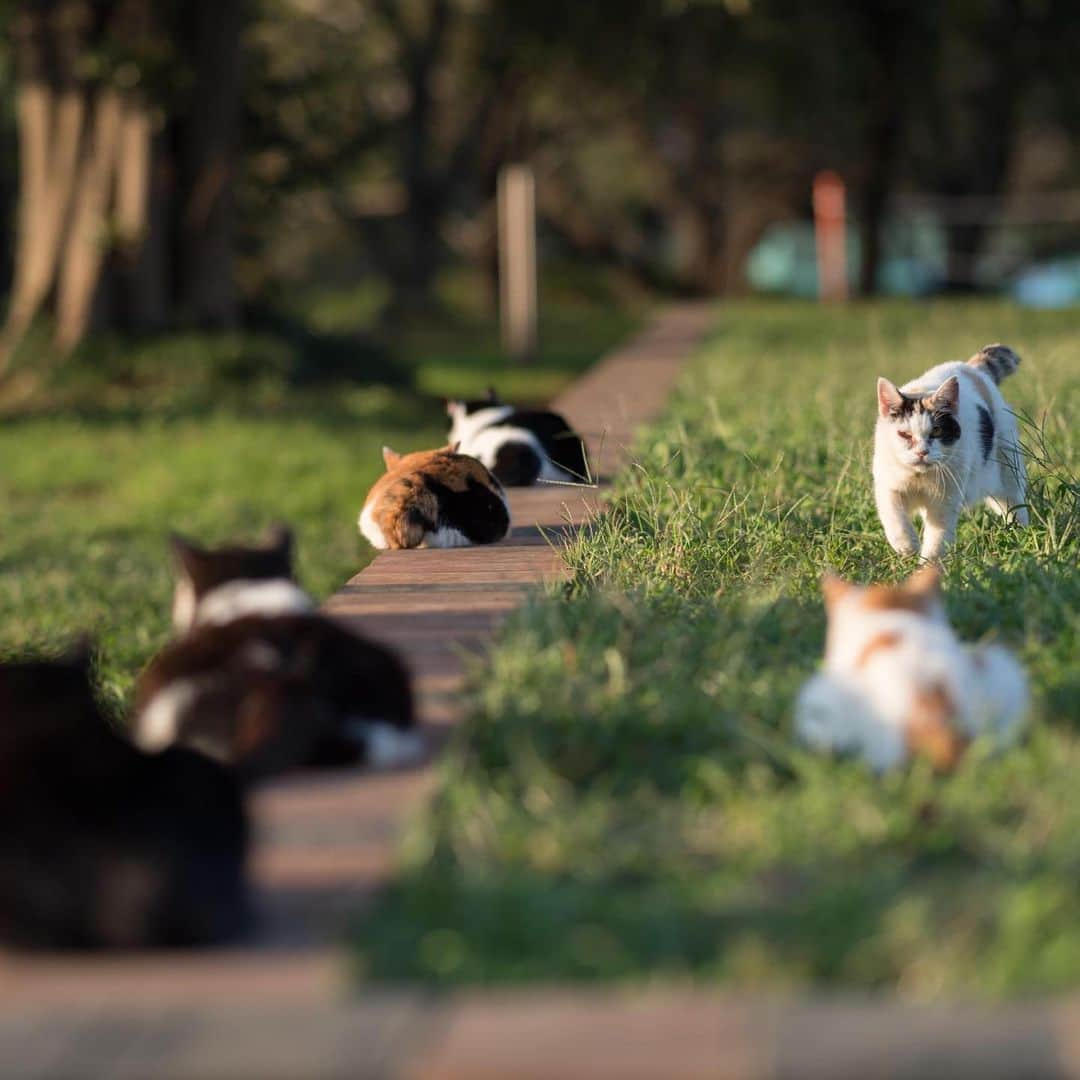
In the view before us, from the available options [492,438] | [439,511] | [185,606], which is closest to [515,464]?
[492,438]

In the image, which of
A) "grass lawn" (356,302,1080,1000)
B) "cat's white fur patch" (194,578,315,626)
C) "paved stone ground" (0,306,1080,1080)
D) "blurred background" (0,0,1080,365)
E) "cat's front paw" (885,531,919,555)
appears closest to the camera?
"paved stone ground" (0,306,1080,1080)

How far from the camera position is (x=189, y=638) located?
14.1 feet

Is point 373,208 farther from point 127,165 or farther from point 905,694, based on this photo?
point 905,694

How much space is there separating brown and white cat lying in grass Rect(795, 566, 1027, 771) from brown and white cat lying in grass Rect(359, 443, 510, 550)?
2846mm

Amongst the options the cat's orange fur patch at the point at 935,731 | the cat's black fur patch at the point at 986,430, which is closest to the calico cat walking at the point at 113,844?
the cat's orange fur patch at the point at 935,731

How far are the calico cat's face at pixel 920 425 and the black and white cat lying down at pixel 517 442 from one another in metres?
1.93

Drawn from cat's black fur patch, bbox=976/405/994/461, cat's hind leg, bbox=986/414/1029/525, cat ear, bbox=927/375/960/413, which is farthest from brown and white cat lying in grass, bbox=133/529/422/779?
cat's hind leg, bbox=986/414/1029/525

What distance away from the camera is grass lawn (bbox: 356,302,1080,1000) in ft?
10.2

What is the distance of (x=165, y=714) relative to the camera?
4.16m

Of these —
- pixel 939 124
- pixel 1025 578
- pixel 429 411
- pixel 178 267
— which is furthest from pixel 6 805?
pixel 939 124

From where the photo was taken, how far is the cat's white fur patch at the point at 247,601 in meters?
4.43

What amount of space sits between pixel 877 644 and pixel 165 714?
61.9 inches

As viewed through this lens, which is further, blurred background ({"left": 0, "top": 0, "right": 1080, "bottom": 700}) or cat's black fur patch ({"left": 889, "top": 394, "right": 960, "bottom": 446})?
blurred background ({"left": 0, "top": 0, "right": 1080, "bottom": 700})

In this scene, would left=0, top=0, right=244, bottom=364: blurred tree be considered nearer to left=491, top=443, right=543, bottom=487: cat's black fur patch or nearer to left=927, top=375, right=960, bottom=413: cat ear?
left=491, top=443, right=543, bottom=487: cat's black fur patch
